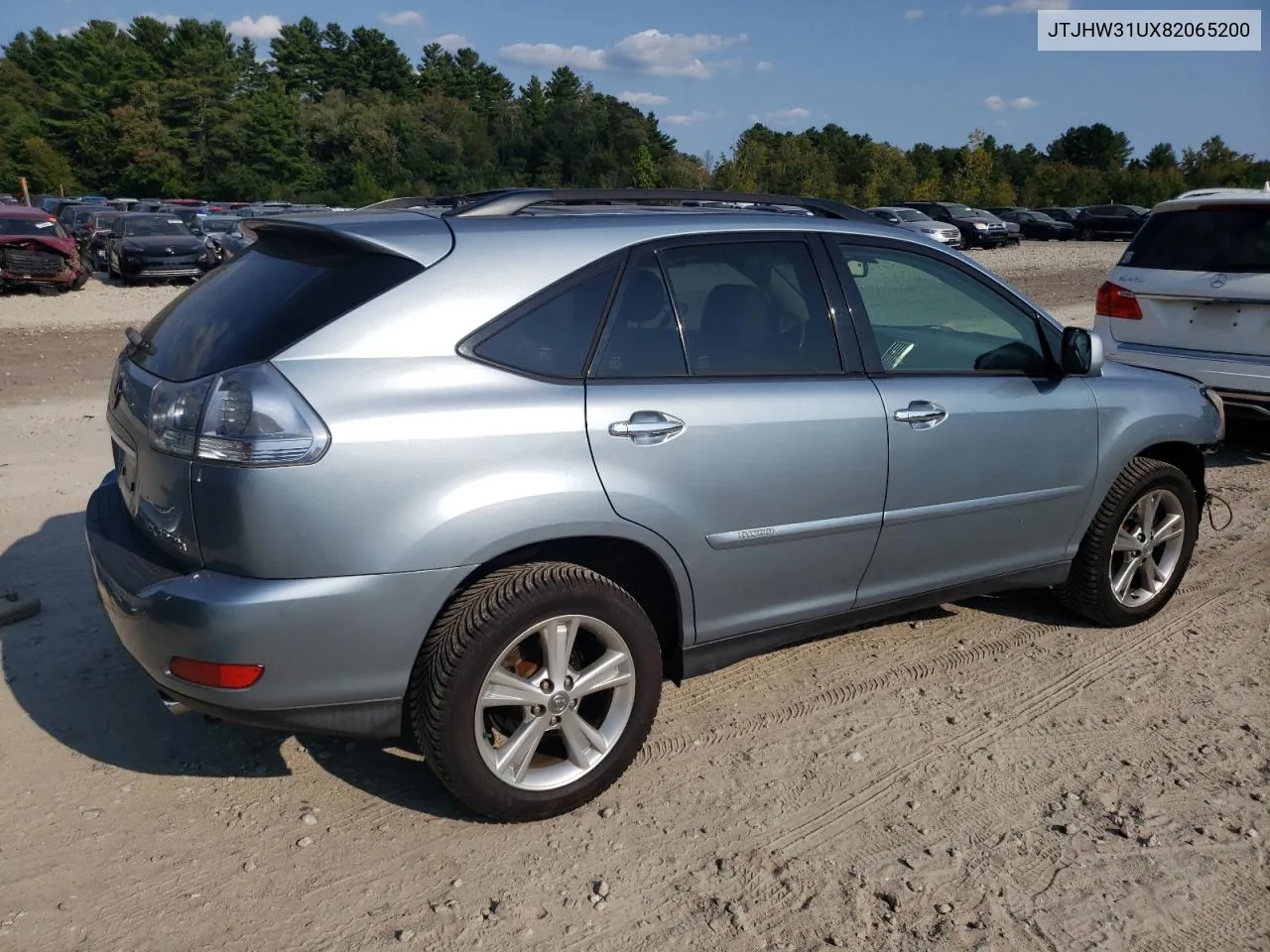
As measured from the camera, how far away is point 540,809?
10.8 feet

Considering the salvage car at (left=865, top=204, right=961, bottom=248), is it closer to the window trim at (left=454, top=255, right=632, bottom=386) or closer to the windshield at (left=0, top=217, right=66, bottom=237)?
the windshield at (left=0, top=217, right=66, bottom=237)

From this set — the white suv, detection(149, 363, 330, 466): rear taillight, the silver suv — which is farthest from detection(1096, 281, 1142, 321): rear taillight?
detection(149, 363, 330, 466): rear taillight

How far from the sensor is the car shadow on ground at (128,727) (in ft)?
11.7

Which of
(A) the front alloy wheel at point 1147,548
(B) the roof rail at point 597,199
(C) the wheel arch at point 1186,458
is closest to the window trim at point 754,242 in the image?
(B) the roof rail at point 597,199

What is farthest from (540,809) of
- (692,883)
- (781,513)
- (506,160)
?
(506,160)

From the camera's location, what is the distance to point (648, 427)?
10.7ft

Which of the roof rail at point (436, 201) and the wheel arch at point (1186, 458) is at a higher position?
the roof rail at point (436, 201)

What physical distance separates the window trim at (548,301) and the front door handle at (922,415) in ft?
3.71

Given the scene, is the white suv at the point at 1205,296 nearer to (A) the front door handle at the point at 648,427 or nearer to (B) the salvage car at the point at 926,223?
(A) the front door handle at the point at 648,427

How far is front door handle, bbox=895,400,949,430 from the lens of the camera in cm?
385

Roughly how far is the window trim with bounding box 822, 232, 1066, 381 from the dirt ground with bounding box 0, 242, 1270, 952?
1.20 m

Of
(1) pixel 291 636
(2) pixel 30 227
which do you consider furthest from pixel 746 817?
(2) pixel 30 227

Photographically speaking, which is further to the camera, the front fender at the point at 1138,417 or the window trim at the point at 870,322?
the front fender at the point at 1138,417

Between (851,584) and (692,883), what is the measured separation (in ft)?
4.27
